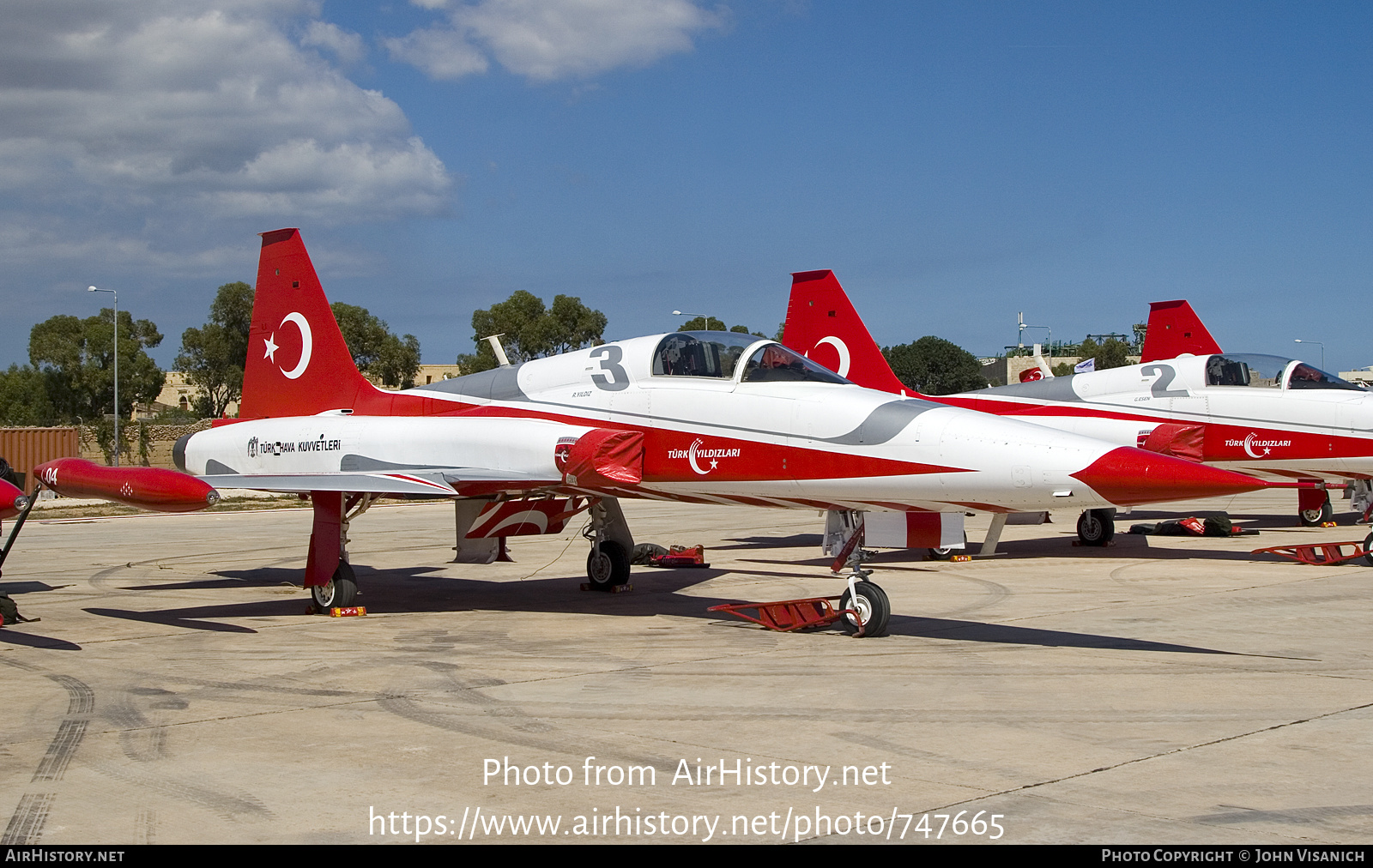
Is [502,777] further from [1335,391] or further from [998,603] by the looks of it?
[1335,391]

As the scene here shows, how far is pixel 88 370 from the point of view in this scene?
237ft

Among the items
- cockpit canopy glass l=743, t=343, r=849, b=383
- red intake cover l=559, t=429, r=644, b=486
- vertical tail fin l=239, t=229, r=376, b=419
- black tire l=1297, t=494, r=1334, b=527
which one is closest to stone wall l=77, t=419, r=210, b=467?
vertical tail fin l=239, t=229, r=376, b=419

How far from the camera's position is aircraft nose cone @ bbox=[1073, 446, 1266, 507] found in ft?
25.4

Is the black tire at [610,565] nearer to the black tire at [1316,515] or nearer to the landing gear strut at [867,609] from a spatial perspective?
the landing gear strut at [867,609]

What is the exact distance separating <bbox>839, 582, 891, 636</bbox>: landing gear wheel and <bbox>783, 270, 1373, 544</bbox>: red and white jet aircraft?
8158 mm

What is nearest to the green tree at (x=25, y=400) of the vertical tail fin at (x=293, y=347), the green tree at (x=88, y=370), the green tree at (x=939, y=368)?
the green tree at (x=88, y=370)

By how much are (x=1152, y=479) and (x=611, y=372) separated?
5347mm

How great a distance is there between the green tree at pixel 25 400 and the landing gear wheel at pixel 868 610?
74.4m

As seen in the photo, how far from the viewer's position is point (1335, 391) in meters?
18.4

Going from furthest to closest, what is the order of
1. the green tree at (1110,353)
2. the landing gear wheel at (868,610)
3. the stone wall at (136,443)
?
the green tree at (1110,353) < the stone wall at (136,443) < the landing gear wheel at (868,610)

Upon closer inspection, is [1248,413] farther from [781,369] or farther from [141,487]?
[141,487]

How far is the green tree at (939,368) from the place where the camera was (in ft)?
269

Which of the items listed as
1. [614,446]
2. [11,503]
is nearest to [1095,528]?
[614,446]
